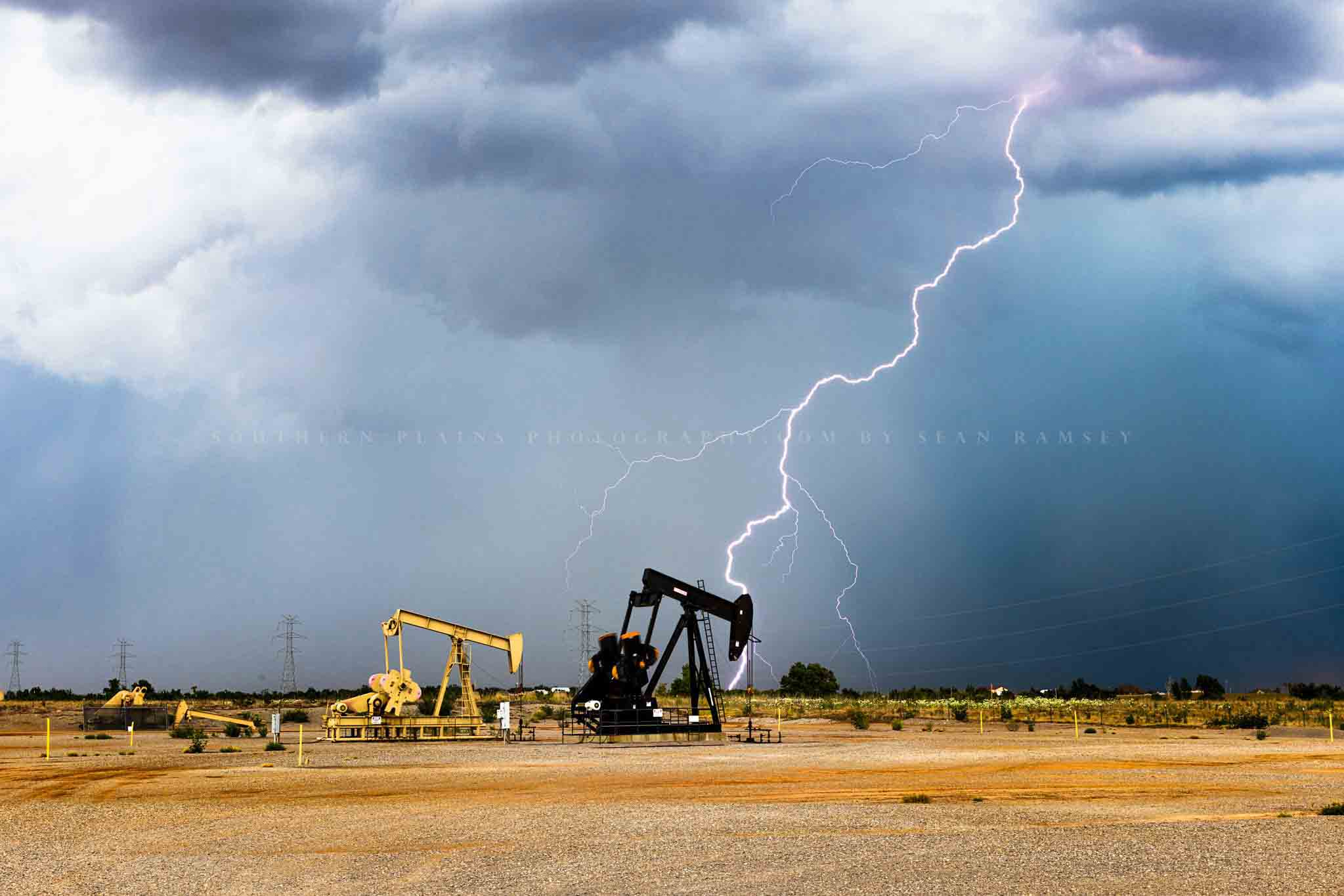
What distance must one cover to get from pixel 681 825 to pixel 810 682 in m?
116

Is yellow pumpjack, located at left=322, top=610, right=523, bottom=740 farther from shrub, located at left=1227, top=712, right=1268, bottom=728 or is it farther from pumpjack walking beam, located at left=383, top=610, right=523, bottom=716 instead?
shrub, located at left=1227, top=712, right=1268, bottom=728

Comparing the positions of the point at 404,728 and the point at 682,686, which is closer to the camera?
the point at 404,728

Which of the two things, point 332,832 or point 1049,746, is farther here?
point 1049,746

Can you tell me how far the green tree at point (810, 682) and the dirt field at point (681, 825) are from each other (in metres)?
98.2

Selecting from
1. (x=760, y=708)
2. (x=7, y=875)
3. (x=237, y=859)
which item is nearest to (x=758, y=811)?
(x=237, y=859)

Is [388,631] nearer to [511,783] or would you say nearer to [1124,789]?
[511,783]

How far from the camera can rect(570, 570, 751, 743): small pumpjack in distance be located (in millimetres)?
39875

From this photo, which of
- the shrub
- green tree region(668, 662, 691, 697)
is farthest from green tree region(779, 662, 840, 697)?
the shrub

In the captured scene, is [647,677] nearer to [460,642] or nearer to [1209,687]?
[460,642]

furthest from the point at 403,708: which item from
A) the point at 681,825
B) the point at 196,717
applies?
the point at 681,825

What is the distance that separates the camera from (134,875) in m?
13.4

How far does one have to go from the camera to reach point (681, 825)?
54.6 feet

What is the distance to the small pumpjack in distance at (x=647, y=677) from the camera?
3988cm

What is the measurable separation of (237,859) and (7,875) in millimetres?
2372
